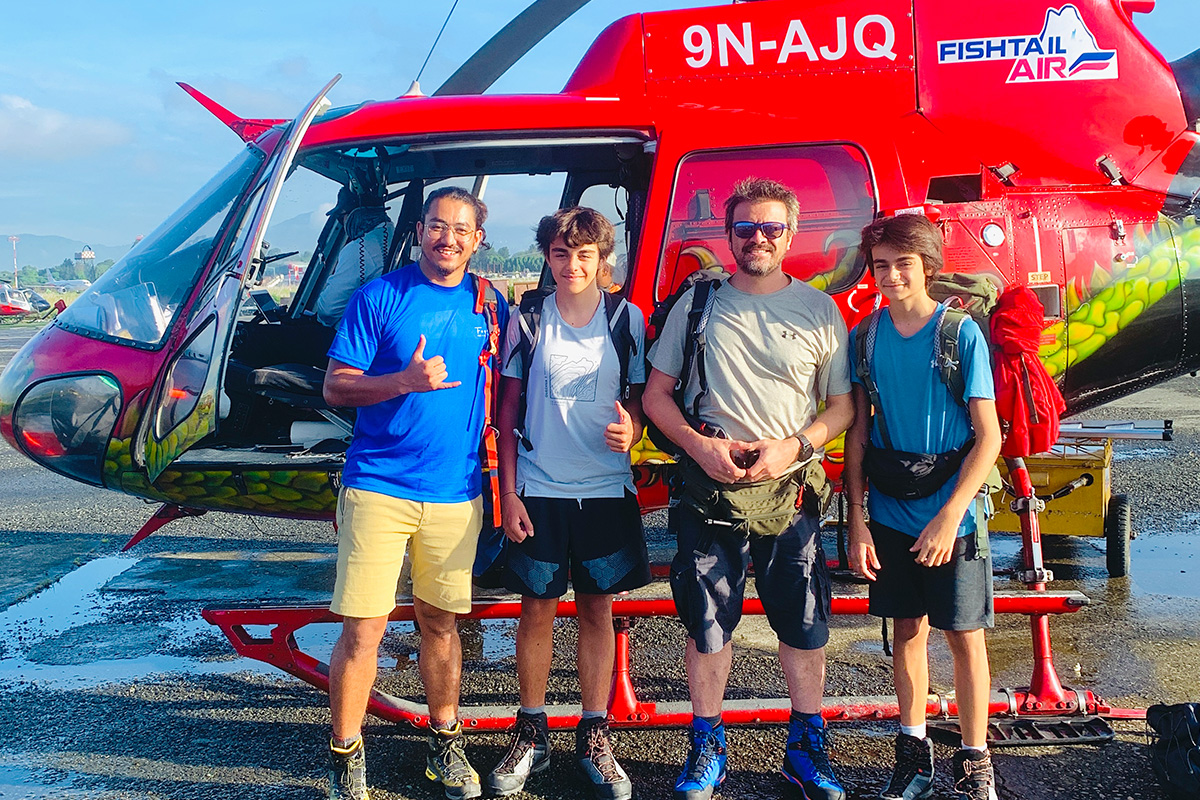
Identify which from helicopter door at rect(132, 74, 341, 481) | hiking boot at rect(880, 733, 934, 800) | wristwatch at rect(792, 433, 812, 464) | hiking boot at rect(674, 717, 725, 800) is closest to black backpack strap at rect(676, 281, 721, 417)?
wristwatch at rect(792, 433, 812, 464)

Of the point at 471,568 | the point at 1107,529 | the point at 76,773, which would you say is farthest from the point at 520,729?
the point at 1107,529

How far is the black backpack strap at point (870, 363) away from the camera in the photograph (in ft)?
9.46

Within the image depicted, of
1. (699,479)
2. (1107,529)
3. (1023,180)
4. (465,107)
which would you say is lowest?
(1107,529)

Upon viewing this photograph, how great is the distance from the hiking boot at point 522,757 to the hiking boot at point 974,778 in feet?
4.51

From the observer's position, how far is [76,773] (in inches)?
134

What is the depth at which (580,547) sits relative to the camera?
9.89 ft

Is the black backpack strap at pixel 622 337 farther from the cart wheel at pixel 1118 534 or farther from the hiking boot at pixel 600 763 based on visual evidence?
the cart wheel at pixel 1118 534

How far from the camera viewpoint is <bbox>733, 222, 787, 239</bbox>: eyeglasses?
9.07 ft

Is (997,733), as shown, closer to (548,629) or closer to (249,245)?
(548,629)

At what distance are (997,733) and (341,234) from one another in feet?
13.1

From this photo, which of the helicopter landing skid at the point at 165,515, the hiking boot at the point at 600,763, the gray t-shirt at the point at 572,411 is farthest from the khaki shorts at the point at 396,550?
the helicopter landing skid at the point at 165,515

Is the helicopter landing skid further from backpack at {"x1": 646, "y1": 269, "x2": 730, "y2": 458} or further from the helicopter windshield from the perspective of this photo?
backpack at {"x1": 646, "y1": 269, "x2": 730, "y2": 458}

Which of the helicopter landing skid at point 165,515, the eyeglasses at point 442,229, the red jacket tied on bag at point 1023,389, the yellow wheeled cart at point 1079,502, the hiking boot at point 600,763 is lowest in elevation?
the hiking boot at point 600,763

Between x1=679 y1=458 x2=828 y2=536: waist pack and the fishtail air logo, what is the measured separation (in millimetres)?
2172
